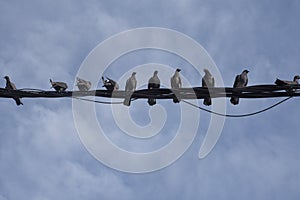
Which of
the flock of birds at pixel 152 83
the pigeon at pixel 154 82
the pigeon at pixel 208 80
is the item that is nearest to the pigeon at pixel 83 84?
the flock of birds at pixel 152 83

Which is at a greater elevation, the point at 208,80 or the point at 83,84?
the point at 83,84

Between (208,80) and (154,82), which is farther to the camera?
(208,80)

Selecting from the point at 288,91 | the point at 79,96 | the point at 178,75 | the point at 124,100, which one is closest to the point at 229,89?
the point at 288,91

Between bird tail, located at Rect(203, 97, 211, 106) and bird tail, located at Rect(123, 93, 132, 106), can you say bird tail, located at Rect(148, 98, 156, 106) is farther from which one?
bird tail, located at Rect(203, 97, 211, 106)

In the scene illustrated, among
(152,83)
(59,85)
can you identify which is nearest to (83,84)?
(59,85)

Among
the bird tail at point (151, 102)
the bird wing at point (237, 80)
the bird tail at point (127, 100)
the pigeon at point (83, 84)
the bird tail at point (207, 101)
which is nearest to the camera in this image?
the bird tail at point (127, 100)

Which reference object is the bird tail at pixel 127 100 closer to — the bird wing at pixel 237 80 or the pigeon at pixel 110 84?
the pigeon at pixel 110 84

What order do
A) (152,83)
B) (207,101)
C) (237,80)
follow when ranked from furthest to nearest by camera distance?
1. (237,80)
2. (152,83)
3. (207,101)

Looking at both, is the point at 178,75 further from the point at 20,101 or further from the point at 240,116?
the point at 20,101

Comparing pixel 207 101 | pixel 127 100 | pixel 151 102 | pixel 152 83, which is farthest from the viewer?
pixel 152 83

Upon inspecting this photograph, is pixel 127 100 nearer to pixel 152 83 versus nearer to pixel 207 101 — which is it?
pixel 207 101

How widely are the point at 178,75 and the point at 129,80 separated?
6.70ft

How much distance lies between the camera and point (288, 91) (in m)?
11.6

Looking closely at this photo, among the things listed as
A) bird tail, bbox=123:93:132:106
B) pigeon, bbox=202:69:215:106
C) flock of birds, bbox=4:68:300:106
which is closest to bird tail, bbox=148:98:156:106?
flock of birds, bbox=4:68:300:106
